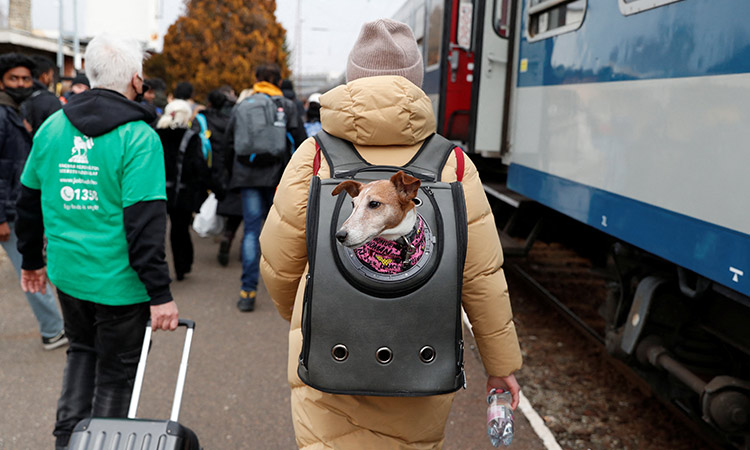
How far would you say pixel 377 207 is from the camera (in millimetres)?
1639

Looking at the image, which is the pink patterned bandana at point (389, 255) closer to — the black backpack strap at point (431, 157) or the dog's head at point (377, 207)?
the dog's head at point (377, 207)

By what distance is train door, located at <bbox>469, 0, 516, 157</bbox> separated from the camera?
591 cm

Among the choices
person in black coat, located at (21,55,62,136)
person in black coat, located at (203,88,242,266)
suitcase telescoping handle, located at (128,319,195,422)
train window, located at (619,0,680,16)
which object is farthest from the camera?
person in black coat, located at (203,88,242,266)

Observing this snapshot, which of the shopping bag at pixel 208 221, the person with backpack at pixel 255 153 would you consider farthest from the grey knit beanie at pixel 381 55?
the shopping bag at pixel 208 221

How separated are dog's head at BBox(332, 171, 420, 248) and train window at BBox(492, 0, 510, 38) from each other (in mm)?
4639

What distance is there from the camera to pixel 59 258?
2.81m

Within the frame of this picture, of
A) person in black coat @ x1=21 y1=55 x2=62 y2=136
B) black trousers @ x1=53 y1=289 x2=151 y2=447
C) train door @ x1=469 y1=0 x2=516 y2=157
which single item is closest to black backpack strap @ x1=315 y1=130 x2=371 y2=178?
black trousers @ x1=53 y1=289 x2=151 y2=447

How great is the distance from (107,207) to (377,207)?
153 centimetres

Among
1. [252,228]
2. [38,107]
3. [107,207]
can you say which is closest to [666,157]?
[107,207]

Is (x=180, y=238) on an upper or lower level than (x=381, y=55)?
lower

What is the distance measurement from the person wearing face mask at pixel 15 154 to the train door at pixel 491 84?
3517 millimetres

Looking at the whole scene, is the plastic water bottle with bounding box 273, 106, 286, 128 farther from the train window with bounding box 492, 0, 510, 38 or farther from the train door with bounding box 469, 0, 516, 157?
the train window with bounding box 492, 0, 510, 38

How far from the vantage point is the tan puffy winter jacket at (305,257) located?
1880 millimetres

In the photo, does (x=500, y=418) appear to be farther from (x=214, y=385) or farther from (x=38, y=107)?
(x=38, y=107)
